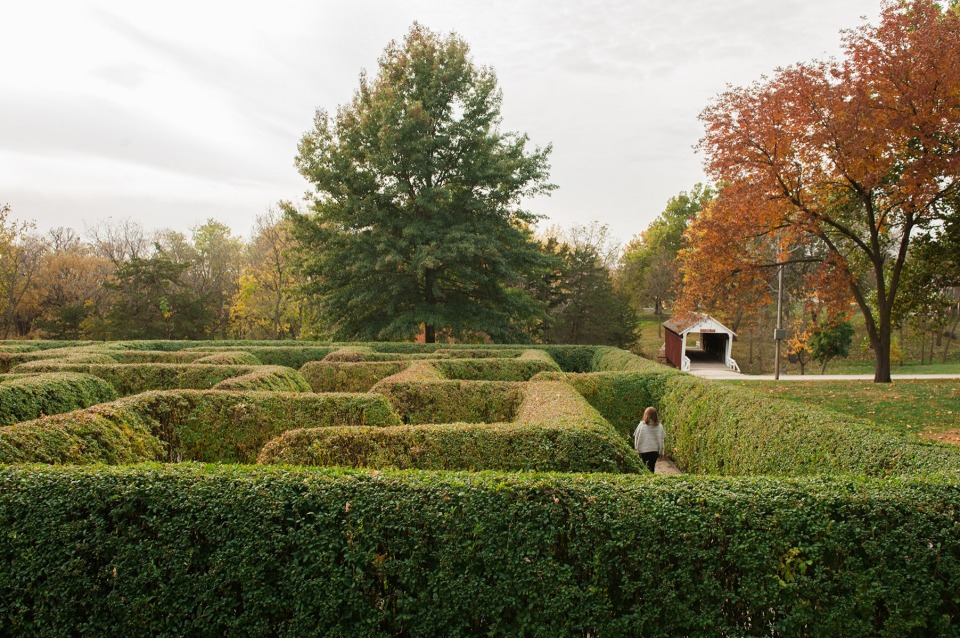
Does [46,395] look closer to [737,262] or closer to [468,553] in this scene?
[468,553]

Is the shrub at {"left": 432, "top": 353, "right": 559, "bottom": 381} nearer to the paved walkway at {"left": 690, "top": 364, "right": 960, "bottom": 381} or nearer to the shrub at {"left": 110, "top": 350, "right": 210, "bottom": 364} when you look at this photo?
the shrub at {"left": 110, "top": 350, "right": 210, "bottom": 364}

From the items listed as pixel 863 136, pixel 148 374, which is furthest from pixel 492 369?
pixel 863 136

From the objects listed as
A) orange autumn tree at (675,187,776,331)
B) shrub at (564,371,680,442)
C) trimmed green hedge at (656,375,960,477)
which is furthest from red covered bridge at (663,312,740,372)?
trimmed green hedge at (656,375,960,477)

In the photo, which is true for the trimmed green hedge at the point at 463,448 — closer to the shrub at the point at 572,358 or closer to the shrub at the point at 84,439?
the shrub at the point at 84,439

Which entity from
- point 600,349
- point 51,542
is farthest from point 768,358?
point 51,542

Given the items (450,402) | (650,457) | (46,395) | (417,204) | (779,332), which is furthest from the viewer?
(417,204)

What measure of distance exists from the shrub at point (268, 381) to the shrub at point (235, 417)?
132 cm

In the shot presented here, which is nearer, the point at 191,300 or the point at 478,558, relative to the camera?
the point at 478,558

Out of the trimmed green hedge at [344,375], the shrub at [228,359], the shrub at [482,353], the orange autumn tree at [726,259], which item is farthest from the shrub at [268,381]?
the orange autumn tree at [726,259]

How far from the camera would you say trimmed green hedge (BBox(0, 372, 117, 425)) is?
8352 mm

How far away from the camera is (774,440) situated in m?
7.53

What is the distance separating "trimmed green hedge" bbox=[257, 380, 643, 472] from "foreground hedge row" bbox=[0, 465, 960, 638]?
5.72 ft

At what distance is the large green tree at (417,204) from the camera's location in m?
25.3

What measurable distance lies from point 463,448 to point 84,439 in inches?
192
